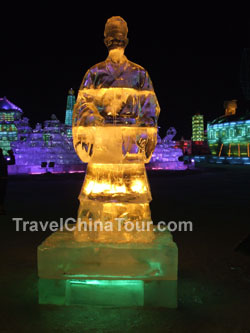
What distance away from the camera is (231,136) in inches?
1881

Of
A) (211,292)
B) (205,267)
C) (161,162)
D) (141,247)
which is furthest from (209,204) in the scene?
(161,162)

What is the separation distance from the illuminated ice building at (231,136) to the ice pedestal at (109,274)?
127 ft

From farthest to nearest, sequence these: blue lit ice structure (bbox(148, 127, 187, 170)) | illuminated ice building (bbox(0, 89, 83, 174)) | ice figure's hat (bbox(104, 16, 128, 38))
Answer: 1. blue lit ice structure (bbox(148, 127, 187, 170))
2. illuminated ice building (bbox(0, 89, 83, 174))
3. ice figure's hat (bbox(104, 16, 128, 38))

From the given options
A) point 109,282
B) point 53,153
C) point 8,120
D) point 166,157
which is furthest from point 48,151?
point 8,120

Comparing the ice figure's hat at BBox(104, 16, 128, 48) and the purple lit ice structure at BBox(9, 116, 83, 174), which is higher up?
the ice figure's hat at BBox(104, 16, 128, 48)

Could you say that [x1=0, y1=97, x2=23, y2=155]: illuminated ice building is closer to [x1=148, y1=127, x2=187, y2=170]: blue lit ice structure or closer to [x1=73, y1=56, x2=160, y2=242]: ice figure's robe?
[x1=148, y1=127, x2=187, y2=170]: blue lit ice structure

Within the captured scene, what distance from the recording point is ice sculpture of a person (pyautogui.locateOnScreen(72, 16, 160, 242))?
12.3ft

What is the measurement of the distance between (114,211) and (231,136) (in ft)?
153

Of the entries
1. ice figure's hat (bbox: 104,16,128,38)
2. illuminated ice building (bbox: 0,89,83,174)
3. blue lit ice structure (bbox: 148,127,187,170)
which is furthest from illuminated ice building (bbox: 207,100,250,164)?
ice figure's hat (bbox: 104,16,128,38)

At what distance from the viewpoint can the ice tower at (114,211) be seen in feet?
11.4

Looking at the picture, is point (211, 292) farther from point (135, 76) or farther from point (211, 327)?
point (135, 76)

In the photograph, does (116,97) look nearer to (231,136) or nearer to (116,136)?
(116,136)

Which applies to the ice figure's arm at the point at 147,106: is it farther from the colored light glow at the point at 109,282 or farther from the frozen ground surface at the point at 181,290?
the frozen ground surface at the point at 181,290

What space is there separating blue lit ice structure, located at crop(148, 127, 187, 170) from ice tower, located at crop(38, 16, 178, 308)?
22051 mm
